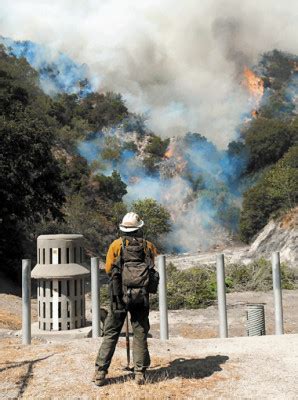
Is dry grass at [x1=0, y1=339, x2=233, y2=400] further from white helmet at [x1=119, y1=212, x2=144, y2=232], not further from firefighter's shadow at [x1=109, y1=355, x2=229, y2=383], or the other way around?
white helmet at [x1=119, y1=212, x2=144, y2=232]

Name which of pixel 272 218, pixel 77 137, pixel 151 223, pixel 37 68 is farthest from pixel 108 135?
pixel 272 218

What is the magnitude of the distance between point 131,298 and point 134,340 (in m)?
0.52

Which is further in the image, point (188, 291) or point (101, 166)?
point (101, 166)

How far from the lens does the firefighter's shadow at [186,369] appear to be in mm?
5508

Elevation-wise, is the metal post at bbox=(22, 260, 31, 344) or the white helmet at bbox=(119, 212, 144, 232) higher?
the white helmet at bbox=(119, 212, 144, 232)

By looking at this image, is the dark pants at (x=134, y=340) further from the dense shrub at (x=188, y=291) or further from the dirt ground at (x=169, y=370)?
the dense shrub at (x=188, y=291)

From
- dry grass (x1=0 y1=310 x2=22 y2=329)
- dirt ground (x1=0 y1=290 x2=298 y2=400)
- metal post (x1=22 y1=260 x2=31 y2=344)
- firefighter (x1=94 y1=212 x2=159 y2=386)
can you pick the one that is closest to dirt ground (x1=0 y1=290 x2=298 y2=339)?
dry grass (x1=0 y1=310 x2=22 y2=329)

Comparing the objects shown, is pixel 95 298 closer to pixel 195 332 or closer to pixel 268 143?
pixel 195 332

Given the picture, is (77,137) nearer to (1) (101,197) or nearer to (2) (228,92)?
(1) (101,197)

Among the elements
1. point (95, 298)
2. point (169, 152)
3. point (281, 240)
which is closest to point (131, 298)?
point (95, 298)

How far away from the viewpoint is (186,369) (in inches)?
231

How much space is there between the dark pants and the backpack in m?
0.19

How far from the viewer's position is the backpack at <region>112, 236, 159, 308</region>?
17.3 feet

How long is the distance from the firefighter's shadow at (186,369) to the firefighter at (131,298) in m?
0.26
